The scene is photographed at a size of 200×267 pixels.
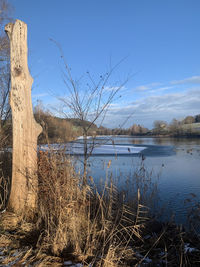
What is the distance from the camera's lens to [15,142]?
11.6 ft

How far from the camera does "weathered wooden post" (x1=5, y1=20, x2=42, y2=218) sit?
349 cm


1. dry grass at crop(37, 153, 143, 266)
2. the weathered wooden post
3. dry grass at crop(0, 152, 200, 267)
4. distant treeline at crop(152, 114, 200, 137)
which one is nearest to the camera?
dry grass at crop(0, 152, 200, 267)

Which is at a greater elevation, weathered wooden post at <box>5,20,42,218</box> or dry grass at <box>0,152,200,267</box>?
weathered wooden post at <box>5,20,42,218</box>

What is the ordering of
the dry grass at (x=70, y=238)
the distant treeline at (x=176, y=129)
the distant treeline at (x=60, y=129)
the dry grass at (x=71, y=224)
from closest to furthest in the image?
the dry grass at (x=70, y=238) < the dry grass at (x=71, y=224) < the distant treeline at (x=60, y=129) < the distant treeline at (x=176, y=129)

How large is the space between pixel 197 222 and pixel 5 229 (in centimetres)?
357

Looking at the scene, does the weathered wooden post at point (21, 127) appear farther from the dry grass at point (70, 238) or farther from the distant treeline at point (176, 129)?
the distant treeline at point (176, 129)

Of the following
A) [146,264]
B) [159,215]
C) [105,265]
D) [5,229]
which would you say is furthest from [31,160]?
[159,215]

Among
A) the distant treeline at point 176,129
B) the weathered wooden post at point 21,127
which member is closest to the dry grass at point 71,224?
the weathered wooden post at point 21,127

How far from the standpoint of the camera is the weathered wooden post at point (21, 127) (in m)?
3.49

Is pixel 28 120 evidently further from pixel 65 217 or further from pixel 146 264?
pixel 146 264

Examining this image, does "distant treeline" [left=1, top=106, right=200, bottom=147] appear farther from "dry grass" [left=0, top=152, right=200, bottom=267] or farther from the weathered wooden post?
"dry grass" [left=0, top=152, right=200, bottom=267]

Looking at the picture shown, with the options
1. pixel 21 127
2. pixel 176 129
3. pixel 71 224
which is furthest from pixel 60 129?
pixel 176 129

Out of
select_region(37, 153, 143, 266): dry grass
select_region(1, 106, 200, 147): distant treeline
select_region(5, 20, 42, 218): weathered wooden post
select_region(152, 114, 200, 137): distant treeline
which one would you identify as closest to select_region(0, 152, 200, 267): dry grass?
select_region(37, 153, 143, 266): dry grass

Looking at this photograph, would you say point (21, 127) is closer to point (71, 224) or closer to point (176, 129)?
point (71, 224)
